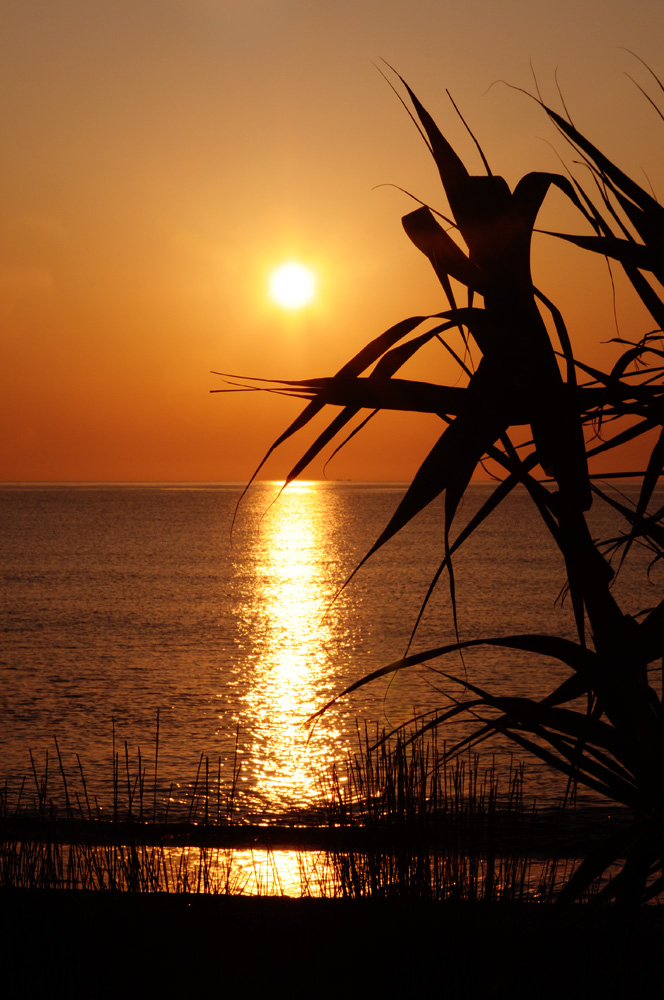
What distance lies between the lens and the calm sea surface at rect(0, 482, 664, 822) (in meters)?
16.0

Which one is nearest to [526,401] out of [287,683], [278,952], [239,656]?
[278,952]

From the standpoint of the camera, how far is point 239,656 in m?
29.2

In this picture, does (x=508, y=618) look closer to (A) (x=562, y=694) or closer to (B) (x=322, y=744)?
(B) (x=322, y=744)

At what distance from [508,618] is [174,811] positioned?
2897 cm

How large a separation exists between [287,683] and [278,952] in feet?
63.4

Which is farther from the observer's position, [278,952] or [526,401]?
[278,952]

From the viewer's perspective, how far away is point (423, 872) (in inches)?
233

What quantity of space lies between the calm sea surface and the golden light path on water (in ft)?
0.20

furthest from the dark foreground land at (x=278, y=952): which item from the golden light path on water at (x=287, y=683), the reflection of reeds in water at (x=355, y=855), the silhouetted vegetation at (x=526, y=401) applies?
the silhouetted vegetation at (x=526, y=401)

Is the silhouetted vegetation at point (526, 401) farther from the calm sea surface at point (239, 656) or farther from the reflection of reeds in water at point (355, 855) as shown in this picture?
the reflection of reeds in water at point (355, 855)

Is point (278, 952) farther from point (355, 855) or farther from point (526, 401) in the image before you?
point (526, 401)

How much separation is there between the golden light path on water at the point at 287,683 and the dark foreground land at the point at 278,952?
1.41m

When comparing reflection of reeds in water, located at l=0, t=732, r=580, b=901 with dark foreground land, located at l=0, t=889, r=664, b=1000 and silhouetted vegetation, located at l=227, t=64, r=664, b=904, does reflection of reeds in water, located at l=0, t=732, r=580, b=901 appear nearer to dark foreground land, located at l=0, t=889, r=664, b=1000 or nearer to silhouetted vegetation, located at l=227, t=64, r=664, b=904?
dark foreground land, located at l=0, t=889, r=664, b=1000

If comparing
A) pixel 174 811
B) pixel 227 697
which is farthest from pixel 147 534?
pixel 174 811
